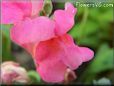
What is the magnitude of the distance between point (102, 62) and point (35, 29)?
49cm

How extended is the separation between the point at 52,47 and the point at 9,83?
15 centimetres

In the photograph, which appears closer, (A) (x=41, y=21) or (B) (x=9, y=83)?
(A) (x=41, y=21)

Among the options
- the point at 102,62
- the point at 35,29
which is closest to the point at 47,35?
the point at 35,29

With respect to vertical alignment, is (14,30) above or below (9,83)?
above

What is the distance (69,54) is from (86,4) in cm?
6

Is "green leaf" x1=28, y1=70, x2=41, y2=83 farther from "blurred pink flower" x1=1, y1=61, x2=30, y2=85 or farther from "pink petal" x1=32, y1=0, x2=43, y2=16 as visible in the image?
"pink petal" x1=32, y1=0, x2=43, y2=16

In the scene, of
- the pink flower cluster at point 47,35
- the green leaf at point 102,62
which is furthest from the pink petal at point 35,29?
the green leaf at point 102,62

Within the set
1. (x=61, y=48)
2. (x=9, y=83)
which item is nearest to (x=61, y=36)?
(x=61, y=48)

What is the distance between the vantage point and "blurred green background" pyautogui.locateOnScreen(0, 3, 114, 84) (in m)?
0.63

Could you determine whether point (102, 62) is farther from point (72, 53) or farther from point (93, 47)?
point (72, 53)

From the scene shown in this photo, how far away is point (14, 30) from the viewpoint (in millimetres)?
425

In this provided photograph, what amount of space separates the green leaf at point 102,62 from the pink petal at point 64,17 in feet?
1.34

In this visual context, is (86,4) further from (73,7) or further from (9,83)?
(9,83)

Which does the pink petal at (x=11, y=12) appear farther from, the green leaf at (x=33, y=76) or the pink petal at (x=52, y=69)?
the green leaf at (x=33, y=76)
